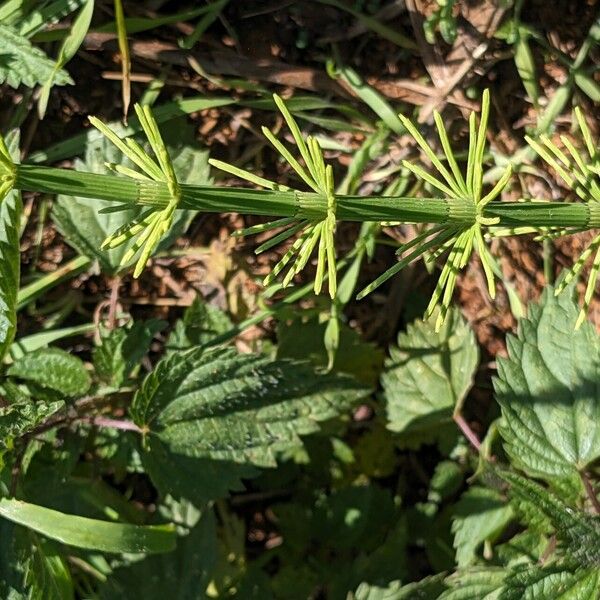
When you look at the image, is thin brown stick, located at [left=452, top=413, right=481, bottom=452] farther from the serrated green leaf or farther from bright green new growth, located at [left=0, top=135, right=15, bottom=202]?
bright green new growth, located at [left=0, top=135, right=15, bottom=202]

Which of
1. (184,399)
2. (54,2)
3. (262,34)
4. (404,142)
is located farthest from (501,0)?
(184,399)

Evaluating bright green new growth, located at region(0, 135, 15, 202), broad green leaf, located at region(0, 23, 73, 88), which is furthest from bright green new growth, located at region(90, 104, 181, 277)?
broad green leaf, located at region(0, 23, 73, 88)

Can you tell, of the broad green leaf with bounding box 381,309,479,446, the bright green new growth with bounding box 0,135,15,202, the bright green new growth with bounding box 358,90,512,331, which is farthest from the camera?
the broad green leaf with bounding box 381,309,479,446

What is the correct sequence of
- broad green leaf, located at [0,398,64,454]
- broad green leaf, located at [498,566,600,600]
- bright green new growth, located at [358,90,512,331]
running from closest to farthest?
bright green new growth, located at [358,90,512,331] < broad green leaf, located at [0,398,64,454] < broad green leaf, located at [498,566,600,600]

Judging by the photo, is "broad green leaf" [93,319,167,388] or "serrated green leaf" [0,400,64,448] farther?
"broad green leaf" [93,319,167,388]

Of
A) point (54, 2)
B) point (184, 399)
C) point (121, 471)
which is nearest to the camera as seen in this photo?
point (54, 2)

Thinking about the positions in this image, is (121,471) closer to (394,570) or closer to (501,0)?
(394,570)

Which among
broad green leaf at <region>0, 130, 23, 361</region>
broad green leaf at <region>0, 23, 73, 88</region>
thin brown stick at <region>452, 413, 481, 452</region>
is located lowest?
thin brown stick at <region>452, 413, 481, 452</region>
